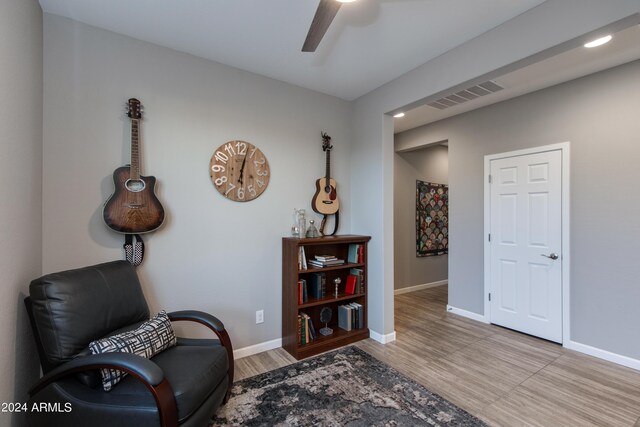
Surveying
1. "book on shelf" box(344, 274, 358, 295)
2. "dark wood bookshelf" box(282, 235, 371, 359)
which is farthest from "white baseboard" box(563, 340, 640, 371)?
"book on shelf" box(344, 274, 358, 295)

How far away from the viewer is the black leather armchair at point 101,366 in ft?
4.29

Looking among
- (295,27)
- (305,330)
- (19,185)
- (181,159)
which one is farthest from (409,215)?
(19,185)

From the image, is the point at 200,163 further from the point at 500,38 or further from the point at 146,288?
the point at 500,38

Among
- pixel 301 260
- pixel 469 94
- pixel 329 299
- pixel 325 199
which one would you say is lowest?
pixel 329 299

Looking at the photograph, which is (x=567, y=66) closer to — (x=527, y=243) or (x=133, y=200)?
(x=527, y=243)

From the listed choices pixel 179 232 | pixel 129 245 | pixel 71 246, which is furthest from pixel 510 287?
pixel 71 246

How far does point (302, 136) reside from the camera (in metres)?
3.09

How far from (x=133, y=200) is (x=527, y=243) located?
3.89 m

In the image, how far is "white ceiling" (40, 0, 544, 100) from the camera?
6.16 feet

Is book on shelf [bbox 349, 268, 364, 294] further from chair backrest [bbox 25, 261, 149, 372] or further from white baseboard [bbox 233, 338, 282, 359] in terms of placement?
chair backrest [bbox 25, 261, 149, 372]

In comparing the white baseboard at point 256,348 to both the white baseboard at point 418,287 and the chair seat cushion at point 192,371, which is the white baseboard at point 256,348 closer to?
the chair seat cushion at point 192,371

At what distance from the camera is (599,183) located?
2723mm

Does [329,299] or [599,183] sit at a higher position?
[599,183]

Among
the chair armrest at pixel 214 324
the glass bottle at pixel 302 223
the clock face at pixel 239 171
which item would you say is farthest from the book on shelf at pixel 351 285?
the chair armrest at pixel 214 324
